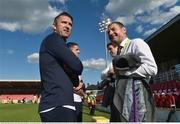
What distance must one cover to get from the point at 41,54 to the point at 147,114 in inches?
44.4

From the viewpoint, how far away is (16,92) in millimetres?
106375

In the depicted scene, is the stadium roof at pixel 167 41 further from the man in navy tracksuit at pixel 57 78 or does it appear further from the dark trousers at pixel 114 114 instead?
the man in navy tracksuit at pixel 57 78

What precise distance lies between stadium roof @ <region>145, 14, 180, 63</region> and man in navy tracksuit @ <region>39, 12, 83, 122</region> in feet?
64.4

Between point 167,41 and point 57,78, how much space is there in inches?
1039

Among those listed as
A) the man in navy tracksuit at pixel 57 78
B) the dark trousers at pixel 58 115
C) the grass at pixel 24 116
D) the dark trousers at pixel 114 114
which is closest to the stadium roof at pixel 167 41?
the grass at pixel 24 116

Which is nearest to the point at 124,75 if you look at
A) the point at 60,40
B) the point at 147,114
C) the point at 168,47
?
the point at 147,114

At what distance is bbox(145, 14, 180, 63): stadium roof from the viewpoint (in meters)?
24.6

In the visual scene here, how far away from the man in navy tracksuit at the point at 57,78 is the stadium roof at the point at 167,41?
64.4ft

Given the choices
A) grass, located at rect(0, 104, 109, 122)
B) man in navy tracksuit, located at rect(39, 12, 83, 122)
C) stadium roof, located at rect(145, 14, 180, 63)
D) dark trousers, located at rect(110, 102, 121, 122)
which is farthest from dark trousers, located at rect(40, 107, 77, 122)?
stadium roof, located at rect(145, 14, 180, 63)

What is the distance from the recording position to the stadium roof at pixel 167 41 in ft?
80.7

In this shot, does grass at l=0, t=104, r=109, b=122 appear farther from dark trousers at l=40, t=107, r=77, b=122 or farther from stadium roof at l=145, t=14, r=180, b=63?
dark trousers at l=40, t=107, r=77, b=122

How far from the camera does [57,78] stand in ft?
11.5

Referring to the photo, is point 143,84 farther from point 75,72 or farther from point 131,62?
point 75,72

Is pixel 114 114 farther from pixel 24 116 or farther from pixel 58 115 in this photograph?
pixel 24 116
